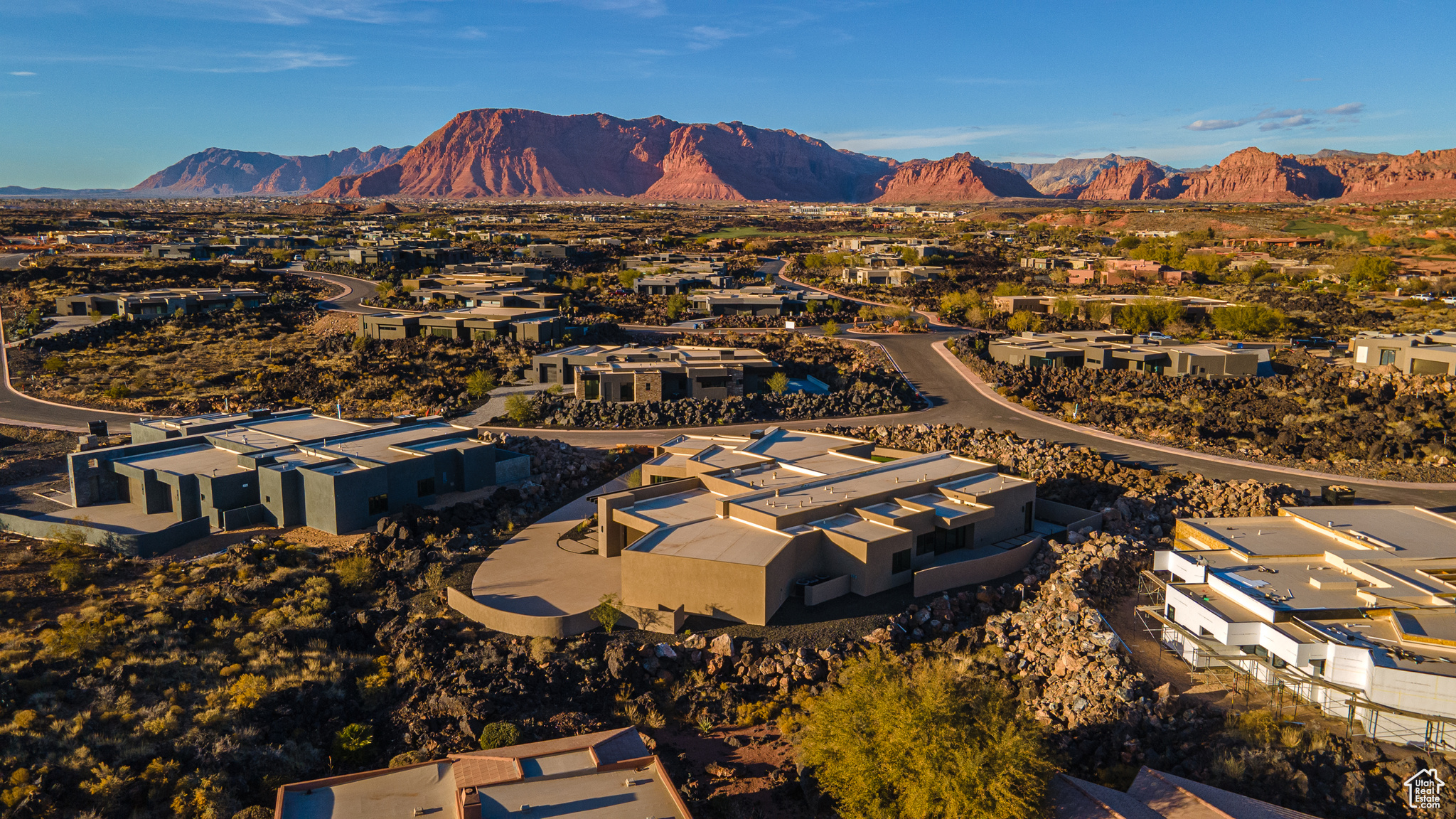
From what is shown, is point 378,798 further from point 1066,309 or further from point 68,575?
point 1066,309

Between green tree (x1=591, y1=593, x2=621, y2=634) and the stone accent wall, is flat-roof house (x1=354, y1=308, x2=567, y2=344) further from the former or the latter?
green tree (x1=591, y1=593, x2=621, y2=634)

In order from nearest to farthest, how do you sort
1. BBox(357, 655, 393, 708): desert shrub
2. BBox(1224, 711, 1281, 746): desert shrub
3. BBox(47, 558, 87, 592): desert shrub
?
BBox(1224, 711, 1281, 746): desert shrub
BBox(357, 655, 393, 708): desert shrub
BBox(47, 558, 87, 592): desert shrub

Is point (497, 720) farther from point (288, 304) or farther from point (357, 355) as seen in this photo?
point (288, 304)

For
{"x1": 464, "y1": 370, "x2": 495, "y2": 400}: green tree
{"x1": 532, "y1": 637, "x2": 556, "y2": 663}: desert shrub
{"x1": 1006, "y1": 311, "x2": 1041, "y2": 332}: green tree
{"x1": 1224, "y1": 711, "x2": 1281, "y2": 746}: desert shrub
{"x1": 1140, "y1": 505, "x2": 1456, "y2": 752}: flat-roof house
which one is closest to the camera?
{"x1": 1224, "y1": 711, "x2": 1281, "y2": 746}: desert shrub

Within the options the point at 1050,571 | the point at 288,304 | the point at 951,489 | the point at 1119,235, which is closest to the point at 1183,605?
the point at 1050,571

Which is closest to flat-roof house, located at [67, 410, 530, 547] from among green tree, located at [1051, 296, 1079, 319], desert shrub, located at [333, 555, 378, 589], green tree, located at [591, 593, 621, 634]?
desert shrub, located at [333, 555, 378, 589]
